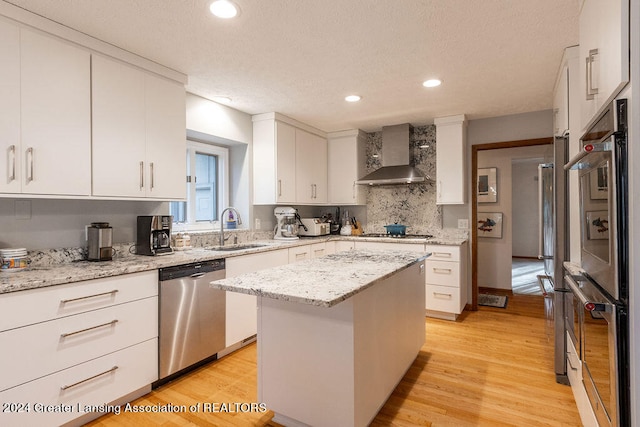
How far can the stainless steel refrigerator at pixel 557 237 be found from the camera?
2.23m

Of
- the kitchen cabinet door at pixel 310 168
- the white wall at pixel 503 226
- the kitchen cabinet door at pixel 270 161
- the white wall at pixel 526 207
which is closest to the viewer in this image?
the kitchen cabinet door at pixel 270 161

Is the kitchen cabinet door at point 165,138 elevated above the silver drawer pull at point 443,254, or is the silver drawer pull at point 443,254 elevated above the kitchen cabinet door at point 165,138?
the kitchen cabinet door at point 165,138

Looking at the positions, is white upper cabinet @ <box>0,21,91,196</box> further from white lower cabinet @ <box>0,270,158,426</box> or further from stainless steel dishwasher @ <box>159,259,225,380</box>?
stainless steel dishwasher @ <box>159,259,225,380</box>

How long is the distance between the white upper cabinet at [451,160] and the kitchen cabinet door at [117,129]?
3.10m

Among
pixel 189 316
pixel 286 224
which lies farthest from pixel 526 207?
pixel 189 316

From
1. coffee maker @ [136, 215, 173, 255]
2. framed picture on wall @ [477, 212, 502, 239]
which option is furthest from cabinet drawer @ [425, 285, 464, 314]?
coffee maker @ [136, 215, 173, 255]

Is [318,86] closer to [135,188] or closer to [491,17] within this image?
[491,17]

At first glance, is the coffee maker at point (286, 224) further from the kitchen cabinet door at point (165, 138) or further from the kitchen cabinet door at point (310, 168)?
the kitchen cabinet door at point (165, 138)

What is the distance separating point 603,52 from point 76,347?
2801 mm

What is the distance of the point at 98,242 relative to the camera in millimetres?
2205

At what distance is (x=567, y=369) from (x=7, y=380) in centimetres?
320

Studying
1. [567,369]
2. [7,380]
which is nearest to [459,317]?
[567,369]

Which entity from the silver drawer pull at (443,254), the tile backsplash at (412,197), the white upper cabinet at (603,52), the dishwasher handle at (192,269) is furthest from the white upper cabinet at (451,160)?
the dishwasher handle at (192,269)

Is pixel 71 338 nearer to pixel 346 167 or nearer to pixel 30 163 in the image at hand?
pixel 30 163
